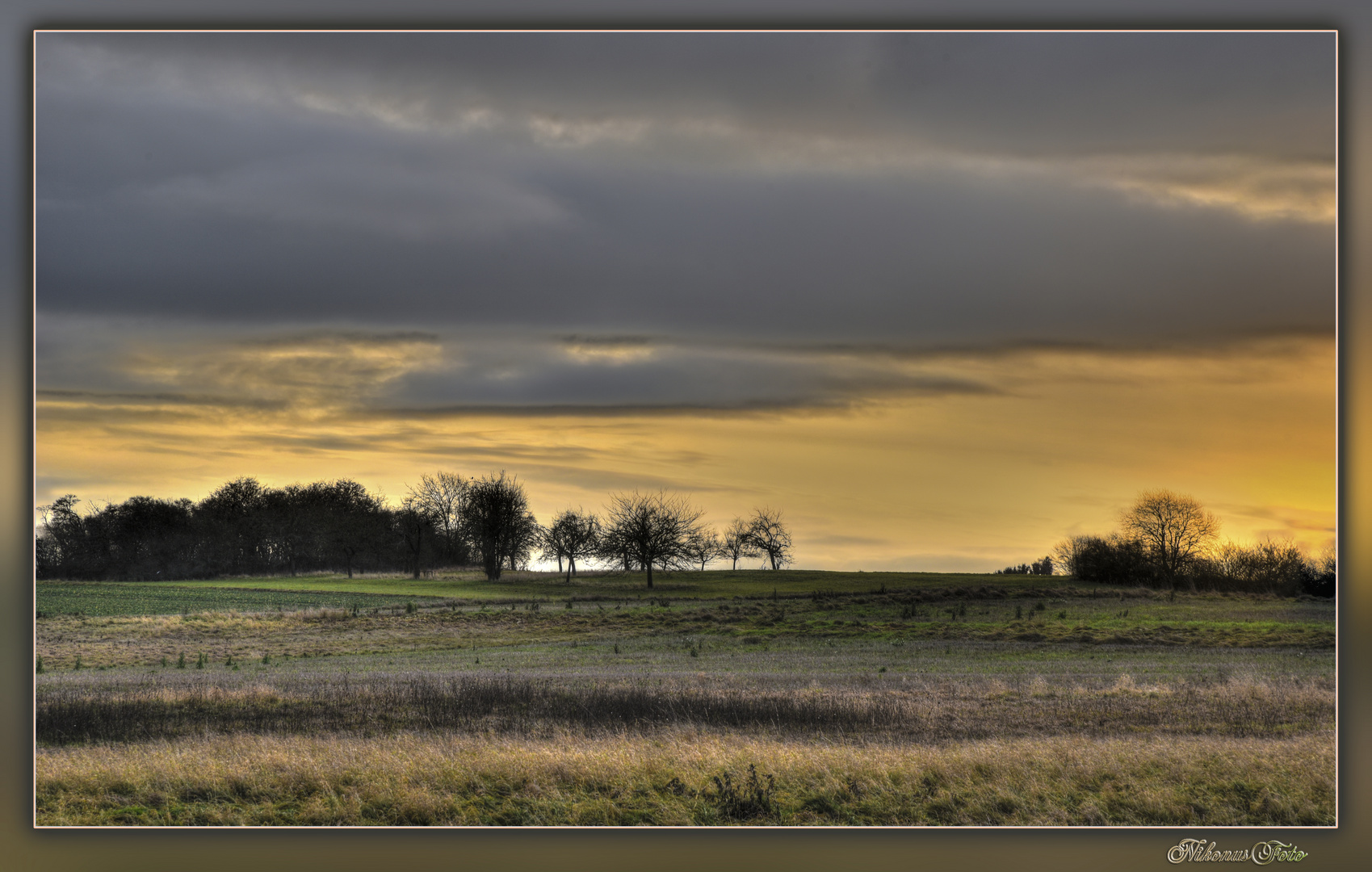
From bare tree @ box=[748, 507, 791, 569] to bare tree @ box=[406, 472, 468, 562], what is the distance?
7.55 m

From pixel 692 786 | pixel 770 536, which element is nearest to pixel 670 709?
pixel 692 786

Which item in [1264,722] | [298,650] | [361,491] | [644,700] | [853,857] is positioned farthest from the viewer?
[298,650]

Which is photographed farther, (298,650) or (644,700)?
(298,650)

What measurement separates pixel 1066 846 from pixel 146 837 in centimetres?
1263

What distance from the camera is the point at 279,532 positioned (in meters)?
39.8

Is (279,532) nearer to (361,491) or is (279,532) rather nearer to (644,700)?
(361,491)

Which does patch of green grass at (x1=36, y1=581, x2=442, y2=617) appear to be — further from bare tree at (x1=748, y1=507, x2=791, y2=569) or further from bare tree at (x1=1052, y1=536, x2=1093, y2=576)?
bare tree at (x1=1052, y1=536, x2=1093, y2=576)

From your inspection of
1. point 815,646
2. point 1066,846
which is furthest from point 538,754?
point 815,646

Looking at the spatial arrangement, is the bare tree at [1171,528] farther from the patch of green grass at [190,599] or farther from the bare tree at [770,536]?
the patch of green grass at [190,599]

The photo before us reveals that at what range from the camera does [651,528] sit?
3625 centimetres

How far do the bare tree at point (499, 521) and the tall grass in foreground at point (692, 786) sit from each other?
11.1 meters

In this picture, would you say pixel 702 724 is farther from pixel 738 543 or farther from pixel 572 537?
pixel 572 537

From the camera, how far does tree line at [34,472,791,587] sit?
25594 mm

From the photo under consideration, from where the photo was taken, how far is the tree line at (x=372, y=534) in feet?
84.0
